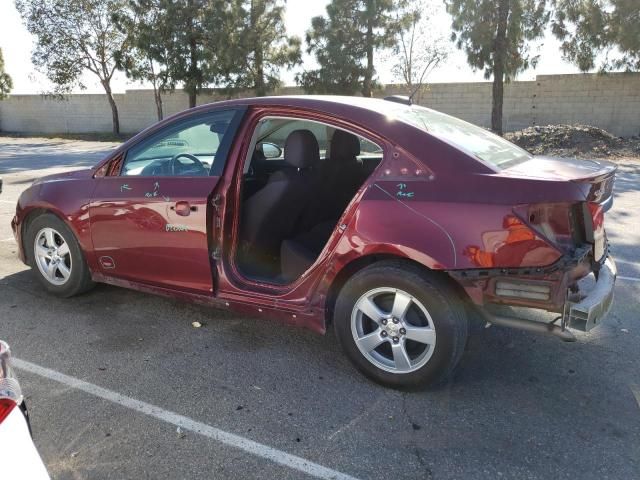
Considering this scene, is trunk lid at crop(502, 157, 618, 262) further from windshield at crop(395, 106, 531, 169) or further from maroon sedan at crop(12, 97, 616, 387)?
windshield at crop(395, 106, 531, 169)

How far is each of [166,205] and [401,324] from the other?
1.85 meters

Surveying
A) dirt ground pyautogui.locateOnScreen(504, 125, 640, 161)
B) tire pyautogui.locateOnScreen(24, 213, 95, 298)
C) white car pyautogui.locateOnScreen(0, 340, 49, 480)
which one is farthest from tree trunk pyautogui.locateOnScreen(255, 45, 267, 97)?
white car pyautogui.locateOnScreen(0, 340, 49, 480)

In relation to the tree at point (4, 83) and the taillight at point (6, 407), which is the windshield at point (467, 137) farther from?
the tree at point (4, 83)

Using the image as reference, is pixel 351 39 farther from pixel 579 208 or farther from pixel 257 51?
pixel 579 208

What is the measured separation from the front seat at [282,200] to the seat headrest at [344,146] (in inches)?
11.1

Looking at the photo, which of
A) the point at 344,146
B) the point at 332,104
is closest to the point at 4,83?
the point at 344,146

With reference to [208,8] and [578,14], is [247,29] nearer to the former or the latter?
[208,8]

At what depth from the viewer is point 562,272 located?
281cm

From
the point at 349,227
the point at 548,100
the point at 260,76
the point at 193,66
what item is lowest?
the point at 349,227

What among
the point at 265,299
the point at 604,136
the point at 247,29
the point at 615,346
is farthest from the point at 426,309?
the point at 247,29

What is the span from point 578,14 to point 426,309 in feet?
70.6

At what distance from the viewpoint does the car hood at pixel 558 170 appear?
297 cm

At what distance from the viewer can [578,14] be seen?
20375mm

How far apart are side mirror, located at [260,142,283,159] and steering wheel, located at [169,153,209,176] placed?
3.25 feet
